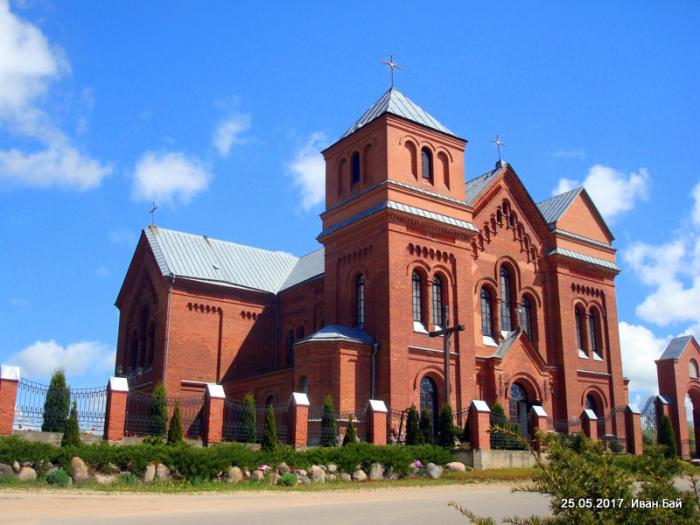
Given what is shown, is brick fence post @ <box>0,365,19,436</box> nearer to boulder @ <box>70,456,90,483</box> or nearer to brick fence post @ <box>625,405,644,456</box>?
boulder @ <box>70,456,90,483</box>

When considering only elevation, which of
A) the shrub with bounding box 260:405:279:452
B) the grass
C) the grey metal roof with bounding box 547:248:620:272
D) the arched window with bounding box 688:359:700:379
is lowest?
the grass

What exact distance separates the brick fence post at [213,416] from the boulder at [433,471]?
6.31m

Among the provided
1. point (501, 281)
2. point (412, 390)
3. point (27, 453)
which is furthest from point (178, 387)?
point (27, 453)

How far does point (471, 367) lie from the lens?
30.1 metres

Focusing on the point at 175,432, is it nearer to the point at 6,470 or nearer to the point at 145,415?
the point at 145,415

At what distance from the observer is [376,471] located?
21.7m

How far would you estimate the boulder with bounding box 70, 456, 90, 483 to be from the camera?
17.6 m

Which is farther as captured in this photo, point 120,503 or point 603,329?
point 603,329

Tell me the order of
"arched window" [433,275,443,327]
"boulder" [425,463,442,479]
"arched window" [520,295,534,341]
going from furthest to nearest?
"arched window" [520,295,534,341] < "arched window" [433,275,443,327] < "boulder" [425,463,442,479]

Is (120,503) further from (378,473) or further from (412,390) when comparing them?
(412,390)

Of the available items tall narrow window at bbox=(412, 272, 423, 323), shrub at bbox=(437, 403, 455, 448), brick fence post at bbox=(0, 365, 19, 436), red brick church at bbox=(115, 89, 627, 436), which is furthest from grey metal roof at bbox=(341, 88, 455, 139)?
brick fence post at bbox=(0, 365, 19, 436)

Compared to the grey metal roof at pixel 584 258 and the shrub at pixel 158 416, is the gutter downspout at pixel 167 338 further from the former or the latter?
the grey metal roof at pixel 584 258

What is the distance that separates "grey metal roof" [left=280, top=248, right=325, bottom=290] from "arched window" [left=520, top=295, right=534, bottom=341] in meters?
9.92

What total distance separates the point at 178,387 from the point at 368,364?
11181 millimetres
